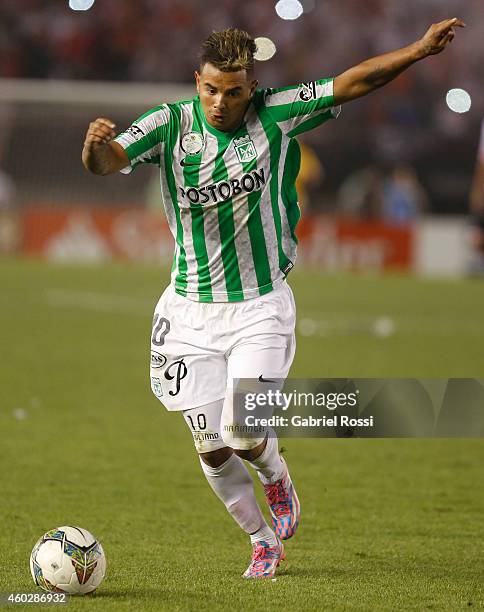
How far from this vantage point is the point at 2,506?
19.2ft

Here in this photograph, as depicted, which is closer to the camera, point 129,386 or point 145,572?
point 145,572

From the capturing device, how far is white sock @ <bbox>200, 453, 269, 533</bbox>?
482 cm

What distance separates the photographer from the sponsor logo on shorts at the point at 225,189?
4.73 m

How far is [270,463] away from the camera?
15.7 feet

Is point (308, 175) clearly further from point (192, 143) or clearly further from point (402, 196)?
point (192, 143)

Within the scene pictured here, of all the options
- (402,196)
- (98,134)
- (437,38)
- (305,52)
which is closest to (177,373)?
(98,134)

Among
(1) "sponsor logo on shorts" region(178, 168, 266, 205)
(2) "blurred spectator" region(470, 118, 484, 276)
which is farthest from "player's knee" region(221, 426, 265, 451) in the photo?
(2) "blurred spectator" region(470, 118, 484, 276)

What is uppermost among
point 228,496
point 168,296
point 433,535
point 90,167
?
point 90,167

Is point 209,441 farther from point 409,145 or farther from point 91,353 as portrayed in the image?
point 409,145

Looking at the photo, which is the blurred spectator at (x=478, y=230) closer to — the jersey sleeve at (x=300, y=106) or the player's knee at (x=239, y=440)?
the jersey sleeve at (x=300, y=106)

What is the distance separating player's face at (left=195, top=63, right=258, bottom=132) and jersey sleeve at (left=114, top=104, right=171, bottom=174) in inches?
6.8

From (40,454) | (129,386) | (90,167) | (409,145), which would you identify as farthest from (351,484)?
(409,145)

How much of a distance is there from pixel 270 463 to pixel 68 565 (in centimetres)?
95

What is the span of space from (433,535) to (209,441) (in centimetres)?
134
